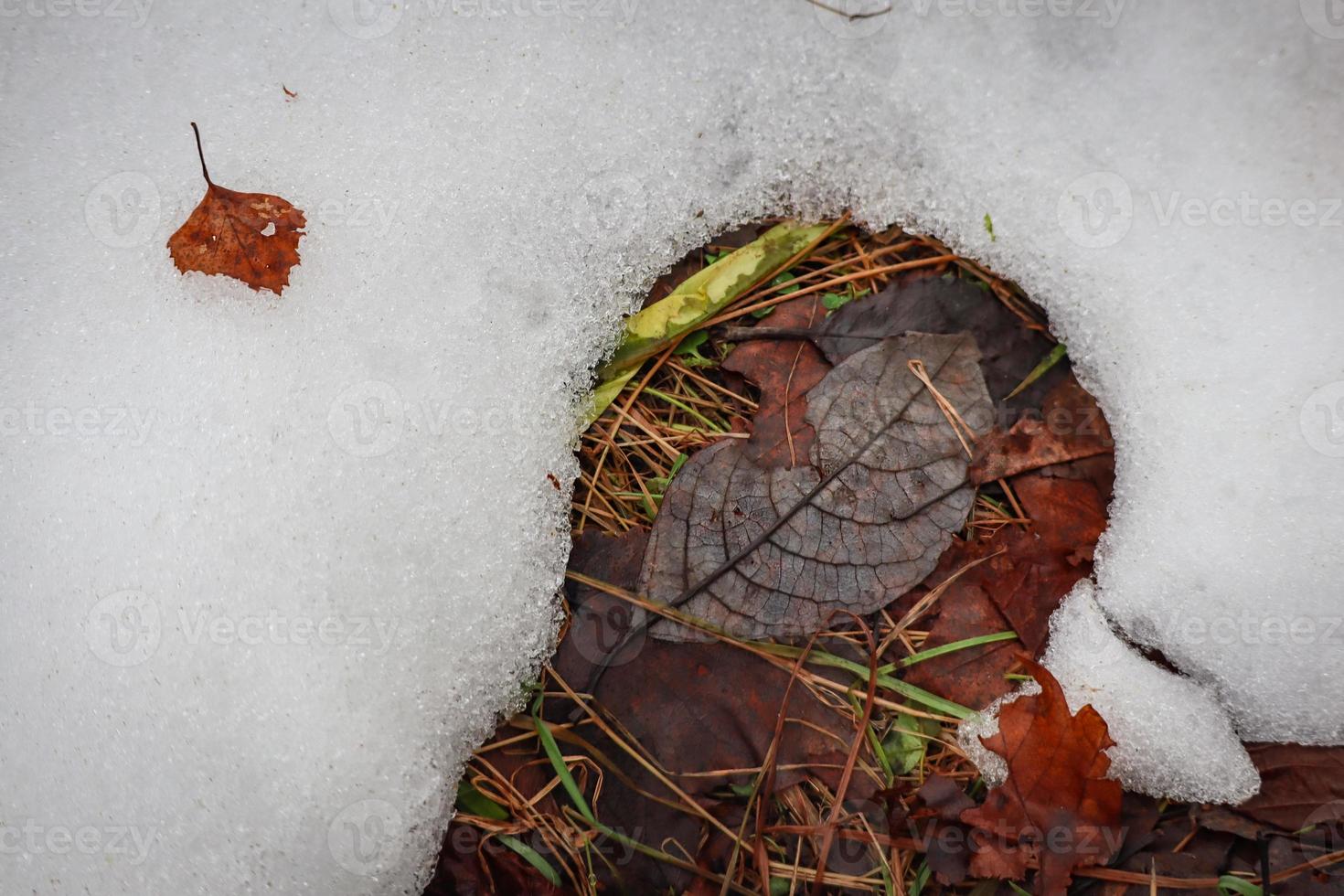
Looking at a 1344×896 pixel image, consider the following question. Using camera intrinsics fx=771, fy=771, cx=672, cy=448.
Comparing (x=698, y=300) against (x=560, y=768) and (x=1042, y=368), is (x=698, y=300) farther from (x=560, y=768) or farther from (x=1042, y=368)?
(x=560, y=768)

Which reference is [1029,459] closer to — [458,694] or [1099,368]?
[1099,368]

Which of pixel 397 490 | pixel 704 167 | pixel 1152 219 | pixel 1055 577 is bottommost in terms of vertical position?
pixel 1055 577

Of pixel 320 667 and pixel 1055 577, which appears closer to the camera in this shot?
pixel 320 667

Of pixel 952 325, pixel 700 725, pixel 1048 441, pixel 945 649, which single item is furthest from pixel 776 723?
pixel 952 325

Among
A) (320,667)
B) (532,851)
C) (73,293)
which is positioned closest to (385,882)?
(532,851)

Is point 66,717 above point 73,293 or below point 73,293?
below

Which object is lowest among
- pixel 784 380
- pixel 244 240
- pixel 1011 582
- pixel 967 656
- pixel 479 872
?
pixel 479 872

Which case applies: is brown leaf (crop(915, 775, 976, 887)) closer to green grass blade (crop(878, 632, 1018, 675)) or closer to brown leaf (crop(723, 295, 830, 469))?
green grass blade (crop(878, 632, 1018, 675))

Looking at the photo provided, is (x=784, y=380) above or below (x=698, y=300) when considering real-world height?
below
